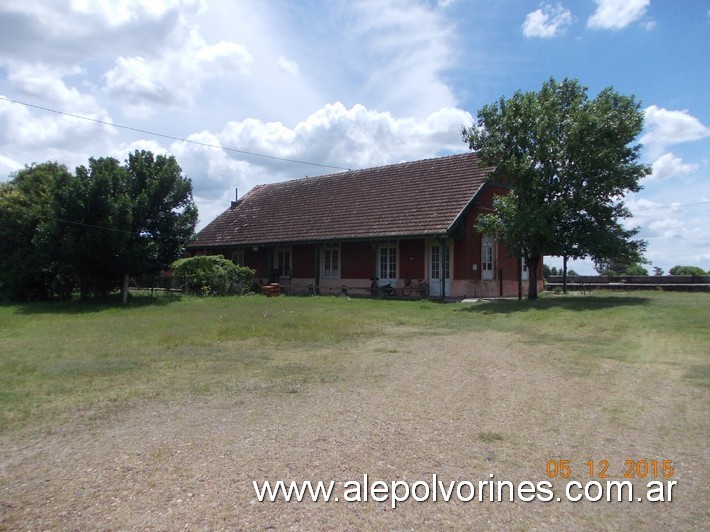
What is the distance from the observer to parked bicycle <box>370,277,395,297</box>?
25.2 m

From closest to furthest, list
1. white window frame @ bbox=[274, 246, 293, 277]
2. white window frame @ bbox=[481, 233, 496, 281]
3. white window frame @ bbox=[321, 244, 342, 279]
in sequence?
white window frame @ bbox=[481, 233, 496, 281]
white window frame @ bbox=[321, 244, 342, 279]
white window frame @ bbox=[274, 246, 293, 277]

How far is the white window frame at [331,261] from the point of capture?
2823 cm

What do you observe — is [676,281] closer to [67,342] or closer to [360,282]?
[360,282]

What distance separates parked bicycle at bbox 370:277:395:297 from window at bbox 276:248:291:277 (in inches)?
242

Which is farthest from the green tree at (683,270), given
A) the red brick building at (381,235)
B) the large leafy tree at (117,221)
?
the large leafy tree at (117,221)

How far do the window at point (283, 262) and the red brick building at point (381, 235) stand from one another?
0.18ft

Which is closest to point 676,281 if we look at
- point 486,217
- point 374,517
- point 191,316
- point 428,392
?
point 486,217

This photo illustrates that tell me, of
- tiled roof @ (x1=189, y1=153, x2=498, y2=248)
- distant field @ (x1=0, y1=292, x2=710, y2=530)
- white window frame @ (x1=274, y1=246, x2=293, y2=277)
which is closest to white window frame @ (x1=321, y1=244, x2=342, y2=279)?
tiled roof @ (x1=189, y1=153, x2=498, y2=248)

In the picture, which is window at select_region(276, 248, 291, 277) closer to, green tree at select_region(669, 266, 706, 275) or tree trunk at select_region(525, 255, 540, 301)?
tree trunk at select_region(525, 255, 540, 301)

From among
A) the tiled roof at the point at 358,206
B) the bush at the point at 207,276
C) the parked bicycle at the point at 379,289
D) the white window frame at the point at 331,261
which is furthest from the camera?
the white window frame at the point at 331,261

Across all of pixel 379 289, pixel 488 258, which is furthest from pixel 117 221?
pixel 488 258

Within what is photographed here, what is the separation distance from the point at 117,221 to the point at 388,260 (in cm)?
1178

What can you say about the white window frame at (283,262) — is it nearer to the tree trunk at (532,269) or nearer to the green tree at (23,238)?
the green tree at (23,238)

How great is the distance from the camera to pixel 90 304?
77.4 ft
